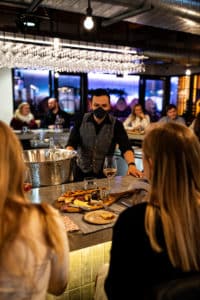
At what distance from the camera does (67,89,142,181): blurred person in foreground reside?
9.90 feet

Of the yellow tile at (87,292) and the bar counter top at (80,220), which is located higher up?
the bar counter top at (80,220)

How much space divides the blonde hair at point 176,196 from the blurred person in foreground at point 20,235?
→ 35cm

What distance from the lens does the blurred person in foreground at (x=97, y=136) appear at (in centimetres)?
302

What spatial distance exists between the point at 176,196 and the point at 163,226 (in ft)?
0.38

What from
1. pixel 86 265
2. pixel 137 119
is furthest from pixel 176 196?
pixel 137 119

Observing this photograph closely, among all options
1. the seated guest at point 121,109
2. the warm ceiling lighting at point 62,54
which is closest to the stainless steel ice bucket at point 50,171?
the warm ceiling lighting at point 62,54

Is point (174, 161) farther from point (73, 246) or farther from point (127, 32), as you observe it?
point (127, 32)

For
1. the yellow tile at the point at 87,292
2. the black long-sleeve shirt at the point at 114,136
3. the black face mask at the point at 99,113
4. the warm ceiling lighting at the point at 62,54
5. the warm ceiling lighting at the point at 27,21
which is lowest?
the yellow tile at the point at 87,292

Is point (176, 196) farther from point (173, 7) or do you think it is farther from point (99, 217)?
point (173, 7)

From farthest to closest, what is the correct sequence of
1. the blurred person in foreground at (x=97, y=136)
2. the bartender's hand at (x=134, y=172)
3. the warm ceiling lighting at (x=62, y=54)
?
the warm ceiling lighting at (x=62, y=54)
the blurred person in foreground at (x=97, y=136)
the bartender's hand at (x=134, y=172)

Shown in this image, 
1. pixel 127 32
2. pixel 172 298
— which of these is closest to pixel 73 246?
pixel 172 298

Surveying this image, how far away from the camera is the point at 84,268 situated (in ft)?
5.89

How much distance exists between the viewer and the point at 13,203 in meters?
0.97

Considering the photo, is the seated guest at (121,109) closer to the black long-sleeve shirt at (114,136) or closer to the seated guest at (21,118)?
A: the seated guest at (21,118)
